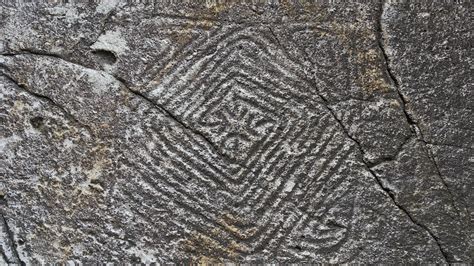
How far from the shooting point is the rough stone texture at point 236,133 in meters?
2.21

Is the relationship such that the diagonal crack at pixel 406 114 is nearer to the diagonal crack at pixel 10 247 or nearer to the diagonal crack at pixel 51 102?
the diagonal crack at pixel 51 102

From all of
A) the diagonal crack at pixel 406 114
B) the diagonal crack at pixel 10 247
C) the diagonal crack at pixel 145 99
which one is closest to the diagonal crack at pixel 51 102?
the diagonal crack at pixel 145 99

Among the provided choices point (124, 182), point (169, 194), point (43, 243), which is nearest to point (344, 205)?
point (169, 194)

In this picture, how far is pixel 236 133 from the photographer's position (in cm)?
224

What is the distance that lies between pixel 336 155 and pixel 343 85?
0.24 m

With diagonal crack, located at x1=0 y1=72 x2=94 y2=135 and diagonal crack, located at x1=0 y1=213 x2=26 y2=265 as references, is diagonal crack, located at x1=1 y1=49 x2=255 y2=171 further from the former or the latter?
diagonal crack, located at x1=0 y1=213 x2=26 y2=265

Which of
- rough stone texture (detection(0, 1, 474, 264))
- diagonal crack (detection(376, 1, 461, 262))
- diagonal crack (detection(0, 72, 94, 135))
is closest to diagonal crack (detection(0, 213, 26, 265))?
rough stone texture (detection(0, 1, 474, 264))

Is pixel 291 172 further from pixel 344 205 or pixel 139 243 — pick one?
pixel 139 243

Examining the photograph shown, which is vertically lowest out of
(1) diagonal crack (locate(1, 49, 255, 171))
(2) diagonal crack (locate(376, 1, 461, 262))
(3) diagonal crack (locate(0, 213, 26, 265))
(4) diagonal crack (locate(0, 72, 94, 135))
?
(3) diagonal crack (locate(0, 213, 26, 265))

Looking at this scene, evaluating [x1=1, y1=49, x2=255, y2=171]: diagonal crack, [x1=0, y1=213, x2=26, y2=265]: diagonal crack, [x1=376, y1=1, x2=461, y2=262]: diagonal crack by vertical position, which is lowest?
[x1=0, y1=213, x2=26, y2=265]: diagonal crack

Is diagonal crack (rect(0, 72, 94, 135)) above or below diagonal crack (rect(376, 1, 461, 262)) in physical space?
below

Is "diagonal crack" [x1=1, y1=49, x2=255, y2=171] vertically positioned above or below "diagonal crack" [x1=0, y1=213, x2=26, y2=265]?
A: above

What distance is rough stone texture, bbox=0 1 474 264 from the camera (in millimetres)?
2213

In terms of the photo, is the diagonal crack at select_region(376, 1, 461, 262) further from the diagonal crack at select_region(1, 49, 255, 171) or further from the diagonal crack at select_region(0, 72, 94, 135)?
→ the diagonal crack at select_region(0, 72, 94, 135)
